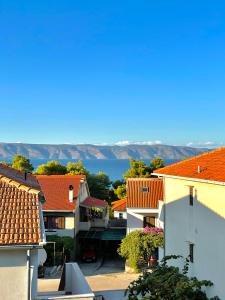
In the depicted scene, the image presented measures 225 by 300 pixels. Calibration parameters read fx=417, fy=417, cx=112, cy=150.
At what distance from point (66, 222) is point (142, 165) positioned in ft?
74.7

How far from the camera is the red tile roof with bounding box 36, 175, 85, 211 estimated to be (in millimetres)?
38312

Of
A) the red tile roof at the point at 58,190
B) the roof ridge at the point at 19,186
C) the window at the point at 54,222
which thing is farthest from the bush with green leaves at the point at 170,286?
the red tile roof at the point at 58,190

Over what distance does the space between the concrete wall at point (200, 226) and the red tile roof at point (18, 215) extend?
8.36 metres

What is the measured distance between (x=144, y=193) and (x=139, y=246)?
6.02 meters

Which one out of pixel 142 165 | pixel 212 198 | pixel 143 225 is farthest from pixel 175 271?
pixel 142 165

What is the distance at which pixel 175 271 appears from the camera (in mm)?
20203

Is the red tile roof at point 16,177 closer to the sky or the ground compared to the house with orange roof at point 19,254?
closer to the sky

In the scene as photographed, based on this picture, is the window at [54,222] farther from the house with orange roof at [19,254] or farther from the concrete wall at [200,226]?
the house with orange roof at [19,254]

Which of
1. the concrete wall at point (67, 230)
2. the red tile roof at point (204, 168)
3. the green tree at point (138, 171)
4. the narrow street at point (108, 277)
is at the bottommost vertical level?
the narrow street at point (108, 277)

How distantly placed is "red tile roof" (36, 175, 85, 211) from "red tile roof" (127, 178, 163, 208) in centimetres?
538

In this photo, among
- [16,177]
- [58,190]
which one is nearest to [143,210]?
[58,190]

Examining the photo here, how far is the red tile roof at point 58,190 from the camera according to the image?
126ft

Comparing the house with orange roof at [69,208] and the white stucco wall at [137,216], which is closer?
the white stucco wall at [137,216]

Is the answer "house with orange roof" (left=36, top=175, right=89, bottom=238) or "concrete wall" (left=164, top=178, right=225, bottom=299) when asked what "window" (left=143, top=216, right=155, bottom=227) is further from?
"concrete wall" (left=164, top=178, right=225, bottom=299)
